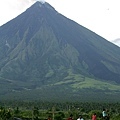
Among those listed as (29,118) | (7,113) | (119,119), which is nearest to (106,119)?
(119,119)

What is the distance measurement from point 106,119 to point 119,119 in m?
8.12

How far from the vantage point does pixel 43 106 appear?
523 ft

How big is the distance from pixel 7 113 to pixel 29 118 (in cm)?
1079

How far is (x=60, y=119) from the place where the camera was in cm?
6450

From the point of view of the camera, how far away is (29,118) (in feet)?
224

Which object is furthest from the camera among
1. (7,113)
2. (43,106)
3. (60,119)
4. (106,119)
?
(43,106)

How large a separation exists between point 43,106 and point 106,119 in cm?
11819

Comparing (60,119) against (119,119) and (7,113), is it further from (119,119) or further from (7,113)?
(119,119)

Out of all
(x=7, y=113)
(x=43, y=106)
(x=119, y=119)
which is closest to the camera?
(x=119, y=119)

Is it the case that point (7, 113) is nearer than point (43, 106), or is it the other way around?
point (7, 113)

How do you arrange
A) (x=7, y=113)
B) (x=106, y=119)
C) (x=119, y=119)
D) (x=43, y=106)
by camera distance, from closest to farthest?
(x=106, y=119), (x=119, y=119), (x=7, y=113), (x=43, y=106)

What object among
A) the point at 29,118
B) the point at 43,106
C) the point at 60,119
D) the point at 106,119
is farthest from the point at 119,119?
the point at 43,106

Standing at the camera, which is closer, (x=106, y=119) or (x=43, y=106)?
(x=106, y=119)

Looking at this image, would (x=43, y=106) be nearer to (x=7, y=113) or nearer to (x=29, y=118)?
(x=29, y=118)
